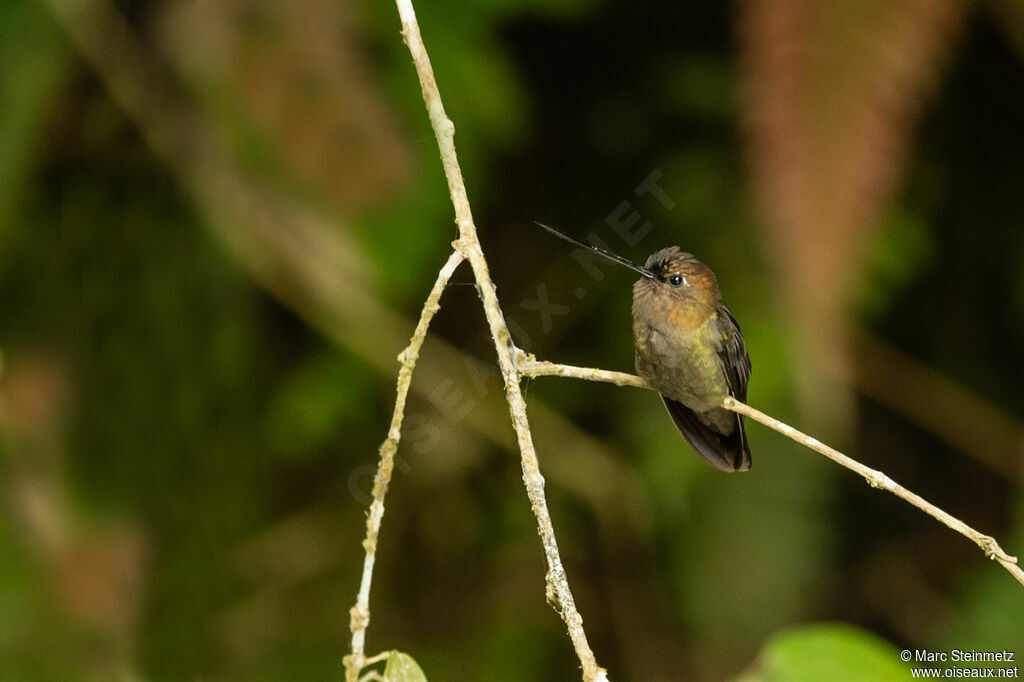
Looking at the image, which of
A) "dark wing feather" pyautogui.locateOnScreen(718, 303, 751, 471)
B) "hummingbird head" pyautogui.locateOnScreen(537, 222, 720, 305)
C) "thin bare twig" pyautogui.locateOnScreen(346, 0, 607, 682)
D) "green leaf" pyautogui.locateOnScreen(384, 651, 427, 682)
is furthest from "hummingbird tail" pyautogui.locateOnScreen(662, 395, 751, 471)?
"green leaf" pyautogui.locateOnScreen(384, 651, 427, 682)

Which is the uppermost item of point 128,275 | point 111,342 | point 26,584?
point 128,275

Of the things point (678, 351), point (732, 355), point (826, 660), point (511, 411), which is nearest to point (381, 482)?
point (511, 411)

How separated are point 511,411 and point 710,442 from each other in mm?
521

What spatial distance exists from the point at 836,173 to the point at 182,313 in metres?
1.43

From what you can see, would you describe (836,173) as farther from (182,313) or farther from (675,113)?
(182,313)

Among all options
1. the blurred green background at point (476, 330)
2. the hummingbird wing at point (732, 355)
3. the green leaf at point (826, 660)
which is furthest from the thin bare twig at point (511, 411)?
the blurred green background at point (476, 330)

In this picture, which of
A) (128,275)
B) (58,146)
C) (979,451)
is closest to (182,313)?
(128,275)

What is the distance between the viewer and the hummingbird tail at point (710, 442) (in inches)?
54.7

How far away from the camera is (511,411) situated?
97 centimetres

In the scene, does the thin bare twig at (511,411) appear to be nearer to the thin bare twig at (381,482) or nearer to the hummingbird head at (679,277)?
the thin bare twig at (381,482)

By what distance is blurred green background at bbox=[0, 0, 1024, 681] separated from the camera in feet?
5.89

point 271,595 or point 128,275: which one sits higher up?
point 128,275

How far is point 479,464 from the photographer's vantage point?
2.56m

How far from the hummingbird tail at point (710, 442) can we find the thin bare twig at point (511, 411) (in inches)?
18.2
